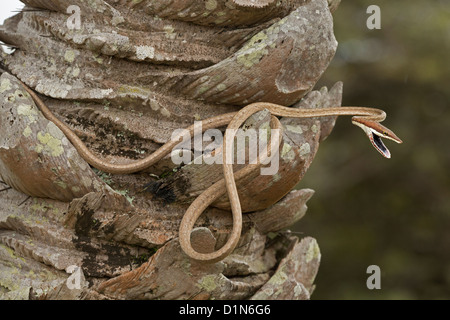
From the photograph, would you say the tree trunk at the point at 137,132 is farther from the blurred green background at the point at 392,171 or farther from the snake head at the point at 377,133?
the blurred green background at the point at 392,171

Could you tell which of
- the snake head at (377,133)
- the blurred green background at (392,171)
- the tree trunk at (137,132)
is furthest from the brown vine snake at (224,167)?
the blurred green background at (392,171)

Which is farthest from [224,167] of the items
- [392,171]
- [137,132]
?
[392,171]

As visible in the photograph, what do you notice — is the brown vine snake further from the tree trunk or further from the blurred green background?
the blurred green background

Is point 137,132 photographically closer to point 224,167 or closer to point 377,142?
point 224,167

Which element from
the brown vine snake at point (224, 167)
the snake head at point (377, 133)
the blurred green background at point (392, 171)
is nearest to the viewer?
the brown vine snake at point (224, 167)

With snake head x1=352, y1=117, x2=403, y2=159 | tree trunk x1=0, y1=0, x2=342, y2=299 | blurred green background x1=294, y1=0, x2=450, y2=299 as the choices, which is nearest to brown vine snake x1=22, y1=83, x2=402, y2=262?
tree trunk x1=0, y1=0, x2=342, y2=299
